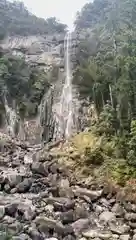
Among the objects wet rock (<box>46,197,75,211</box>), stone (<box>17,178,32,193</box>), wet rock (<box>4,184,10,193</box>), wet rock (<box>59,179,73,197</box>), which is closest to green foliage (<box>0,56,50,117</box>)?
stone (<box>17,178,32,193</box>)

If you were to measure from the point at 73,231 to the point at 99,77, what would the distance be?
11.1m

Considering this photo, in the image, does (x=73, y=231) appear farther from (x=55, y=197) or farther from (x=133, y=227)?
(x=55, y=197)

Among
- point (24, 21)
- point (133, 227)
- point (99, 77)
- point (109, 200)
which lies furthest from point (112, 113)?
point (24, 21)

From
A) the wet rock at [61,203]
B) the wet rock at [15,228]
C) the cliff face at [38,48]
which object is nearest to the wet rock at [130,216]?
the wet rock at [61,203]

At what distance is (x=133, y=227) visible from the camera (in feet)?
34.2

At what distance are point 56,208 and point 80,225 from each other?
147cm

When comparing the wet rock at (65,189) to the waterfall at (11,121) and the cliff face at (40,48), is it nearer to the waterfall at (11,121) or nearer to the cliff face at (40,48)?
the waterfall at (11,121)

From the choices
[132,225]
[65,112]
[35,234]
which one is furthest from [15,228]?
[65,112]

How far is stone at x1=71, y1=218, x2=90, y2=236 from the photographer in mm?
10074

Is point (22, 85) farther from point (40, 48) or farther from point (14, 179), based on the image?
point (14, 179)

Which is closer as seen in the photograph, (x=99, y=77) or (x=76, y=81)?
(x=99, y=77)

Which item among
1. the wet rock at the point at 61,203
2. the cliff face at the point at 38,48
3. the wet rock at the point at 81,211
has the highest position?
the cliff face at the point at 38,48

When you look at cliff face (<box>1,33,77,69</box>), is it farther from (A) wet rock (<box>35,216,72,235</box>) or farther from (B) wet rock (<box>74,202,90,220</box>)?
(A) wet rock (<box>35,216,72,235</box>)

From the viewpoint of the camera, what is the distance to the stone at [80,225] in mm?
10074
